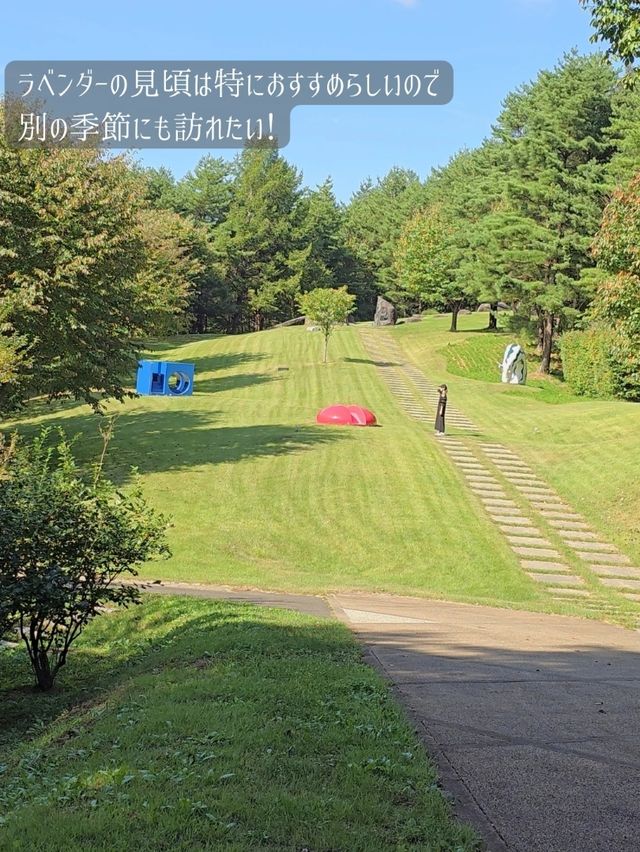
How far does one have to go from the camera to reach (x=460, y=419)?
104ft

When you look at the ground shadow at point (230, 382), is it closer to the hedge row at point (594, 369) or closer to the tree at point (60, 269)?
the hedge row at point (594, 369)

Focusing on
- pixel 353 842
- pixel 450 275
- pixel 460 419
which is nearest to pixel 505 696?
pixel 353 842

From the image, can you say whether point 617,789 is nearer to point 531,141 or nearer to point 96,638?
point 96,638

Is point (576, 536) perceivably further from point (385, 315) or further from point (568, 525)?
point (385, 315)

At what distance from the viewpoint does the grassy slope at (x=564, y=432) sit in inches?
797

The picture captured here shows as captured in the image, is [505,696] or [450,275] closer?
[505,696]

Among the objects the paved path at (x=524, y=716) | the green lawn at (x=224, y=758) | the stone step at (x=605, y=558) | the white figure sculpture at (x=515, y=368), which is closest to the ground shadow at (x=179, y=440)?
the stone step at (x=605, y=558)

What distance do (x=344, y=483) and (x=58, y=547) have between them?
11.7m

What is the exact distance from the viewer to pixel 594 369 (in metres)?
38.0

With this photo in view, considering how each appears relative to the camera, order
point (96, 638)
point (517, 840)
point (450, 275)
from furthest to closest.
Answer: point (450, 275), point (96, 638), point (517, 840)

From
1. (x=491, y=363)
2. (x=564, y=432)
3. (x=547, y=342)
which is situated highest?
(x=547, y=342)

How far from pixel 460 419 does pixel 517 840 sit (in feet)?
91.6

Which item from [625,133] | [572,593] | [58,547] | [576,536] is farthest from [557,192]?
[58,547]

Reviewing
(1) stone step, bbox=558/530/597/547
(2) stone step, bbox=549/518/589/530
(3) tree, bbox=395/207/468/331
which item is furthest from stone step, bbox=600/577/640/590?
(3) tree, bbox=395/207/468/331
